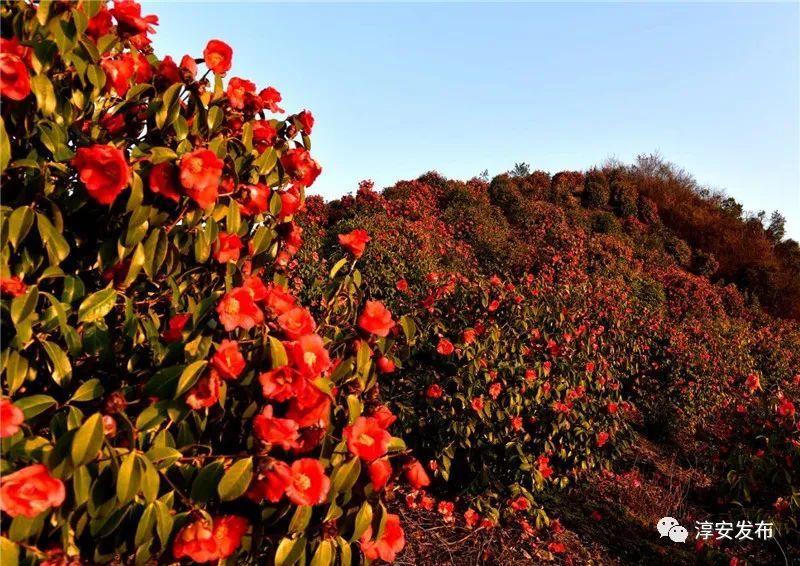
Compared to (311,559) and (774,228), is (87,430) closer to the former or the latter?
(311,559)

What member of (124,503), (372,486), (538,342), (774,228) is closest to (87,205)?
(124,503)

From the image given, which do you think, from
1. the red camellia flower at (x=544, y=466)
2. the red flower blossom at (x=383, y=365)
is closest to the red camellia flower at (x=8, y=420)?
the red flower blossom at (x=383, y=365)

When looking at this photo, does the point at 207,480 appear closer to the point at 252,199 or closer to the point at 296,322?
the point at 296,322

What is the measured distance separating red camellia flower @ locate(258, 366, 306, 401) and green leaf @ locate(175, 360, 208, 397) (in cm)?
13

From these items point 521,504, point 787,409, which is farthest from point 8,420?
point 787,409

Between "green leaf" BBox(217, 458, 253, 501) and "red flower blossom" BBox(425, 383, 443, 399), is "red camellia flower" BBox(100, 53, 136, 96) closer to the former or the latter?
"green leaf" BBox(217, 458, 253, 501)

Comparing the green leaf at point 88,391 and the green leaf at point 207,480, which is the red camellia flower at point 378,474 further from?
the green leaf at point 88,391

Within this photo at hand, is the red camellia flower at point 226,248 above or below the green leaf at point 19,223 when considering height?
above

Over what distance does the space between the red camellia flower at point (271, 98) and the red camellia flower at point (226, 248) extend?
0.46 meters

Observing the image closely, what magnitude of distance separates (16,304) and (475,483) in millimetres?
3452

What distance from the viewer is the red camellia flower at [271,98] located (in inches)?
65.6

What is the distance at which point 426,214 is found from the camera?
13.6 metres

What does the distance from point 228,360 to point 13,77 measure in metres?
0.75

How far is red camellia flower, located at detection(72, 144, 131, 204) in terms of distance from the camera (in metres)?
1.16
